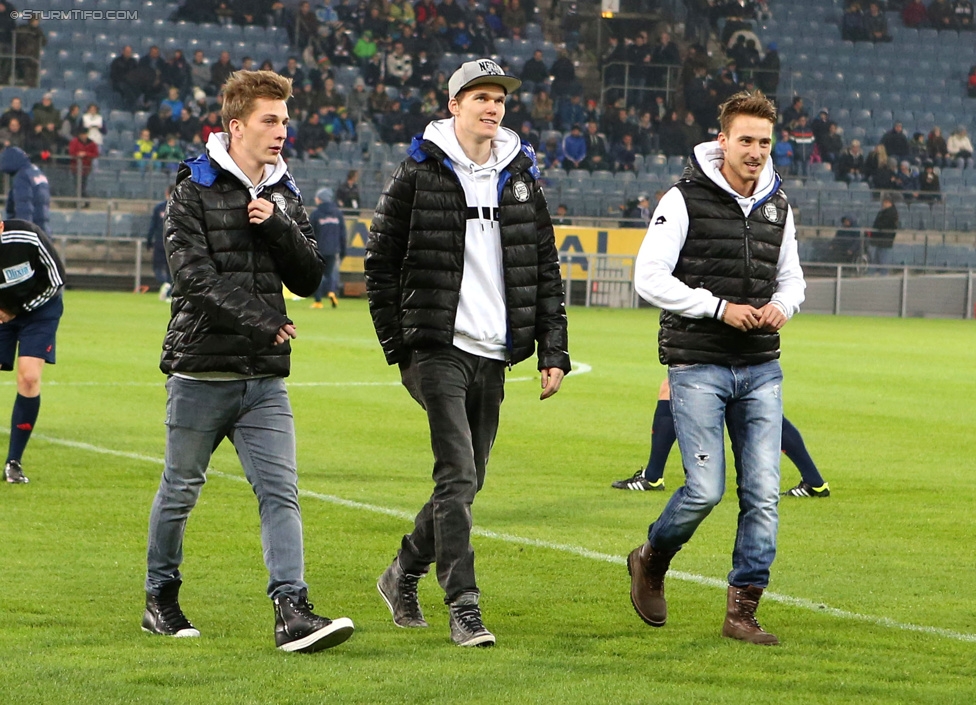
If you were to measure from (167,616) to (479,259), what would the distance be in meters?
1.61

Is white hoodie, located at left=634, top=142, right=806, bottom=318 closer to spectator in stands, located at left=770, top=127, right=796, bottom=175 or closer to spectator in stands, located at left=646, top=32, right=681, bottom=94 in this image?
spectator in stands, located at left=770, top=127, right=796, bottom=175

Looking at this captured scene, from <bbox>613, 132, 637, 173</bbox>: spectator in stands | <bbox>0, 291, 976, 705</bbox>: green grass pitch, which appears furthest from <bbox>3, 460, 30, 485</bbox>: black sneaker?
<bbox>613, 132, 637, 173</bbox>: spectator in stands

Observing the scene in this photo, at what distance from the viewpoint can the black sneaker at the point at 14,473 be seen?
905 cm

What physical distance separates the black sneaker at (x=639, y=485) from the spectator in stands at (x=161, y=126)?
83.0 feet

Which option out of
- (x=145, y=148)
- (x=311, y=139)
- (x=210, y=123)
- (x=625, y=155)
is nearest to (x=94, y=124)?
(x=145, y=148)

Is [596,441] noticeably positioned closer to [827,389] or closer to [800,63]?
[827,389]

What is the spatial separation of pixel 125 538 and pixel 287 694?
120 inches

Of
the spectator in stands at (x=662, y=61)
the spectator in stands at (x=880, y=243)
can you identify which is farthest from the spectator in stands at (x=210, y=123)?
the spectator in stands at (x=880, y=243)

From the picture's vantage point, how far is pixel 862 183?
38031 millimetres

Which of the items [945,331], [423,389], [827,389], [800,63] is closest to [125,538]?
[423,389]

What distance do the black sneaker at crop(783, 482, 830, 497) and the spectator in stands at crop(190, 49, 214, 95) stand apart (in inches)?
1098

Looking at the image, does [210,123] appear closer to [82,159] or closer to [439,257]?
[82,159]

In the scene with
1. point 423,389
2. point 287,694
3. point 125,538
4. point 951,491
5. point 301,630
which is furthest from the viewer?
point 951,491
